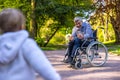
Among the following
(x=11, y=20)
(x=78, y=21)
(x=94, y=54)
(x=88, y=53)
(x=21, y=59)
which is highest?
(x=11, y=20)

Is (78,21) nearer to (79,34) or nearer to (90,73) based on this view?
(79,34)

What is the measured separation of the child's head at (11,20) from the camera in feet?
7.78

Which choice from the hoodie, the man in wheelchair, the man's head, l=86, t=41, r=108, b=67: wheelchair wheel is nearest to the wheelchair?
l=86, t=41, r=108, b=67: wheelchair wheel

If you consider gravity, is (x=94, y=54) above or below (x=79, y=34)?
below

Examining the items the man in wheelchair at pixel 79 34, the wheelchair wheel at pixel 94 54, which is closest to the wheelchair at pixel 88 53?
the wheelchair wheel at pixel 94 54

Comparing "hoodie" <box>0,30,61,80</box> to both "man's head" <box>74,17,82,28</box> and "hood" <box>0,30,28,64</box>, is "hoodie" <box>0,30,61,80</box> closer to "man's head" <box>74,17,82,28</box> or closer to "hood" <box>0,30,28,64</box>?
"hood" <box>0,30,28,64</box>

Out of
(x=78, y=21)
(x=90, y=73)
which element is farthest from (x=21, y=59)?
(x=78, y=21)

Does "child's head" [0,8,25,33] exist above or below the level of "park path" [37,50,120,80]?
above

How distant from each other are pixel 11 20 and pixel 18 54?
0.22 meters

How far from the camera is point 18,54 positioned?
2.41 meters

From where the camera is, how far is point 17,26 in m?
2.40

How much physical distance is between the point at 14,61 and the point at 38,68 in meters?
0.19

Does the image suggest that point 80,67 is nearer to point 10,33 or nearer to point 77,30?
point 77,30

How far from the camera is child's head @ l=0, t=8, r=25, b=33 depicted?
2371mm
